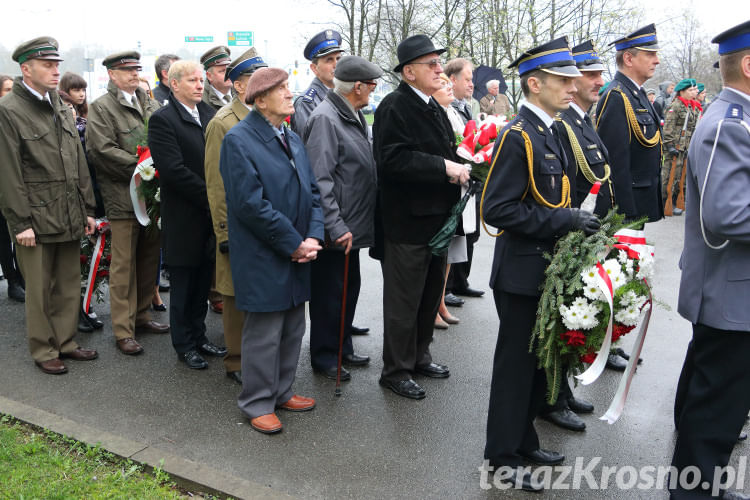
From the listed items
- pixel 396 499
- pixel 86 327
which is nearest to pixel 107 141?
pixel 86 327

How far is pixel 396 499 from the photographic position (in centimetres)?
353

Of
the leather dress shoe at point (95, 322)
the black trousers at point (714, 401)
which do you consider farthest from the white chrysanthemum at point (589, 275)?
the leather dress shoe at point (95, 322)

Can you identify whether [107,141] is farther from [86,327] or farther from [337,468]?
[337,468]

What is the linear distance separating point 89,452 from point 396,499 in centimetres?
174

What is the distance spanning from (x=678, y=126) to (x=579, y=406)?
998cm

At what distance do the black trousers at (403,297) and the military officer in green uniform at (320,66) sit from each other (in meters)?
1.65

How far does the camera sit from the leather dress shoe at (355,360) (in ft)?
17.8

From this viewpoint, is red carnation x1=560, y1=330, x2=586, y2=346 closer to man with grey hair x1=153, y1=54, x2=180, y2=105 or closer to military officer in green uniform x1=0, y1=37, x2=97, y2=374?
military officer in green uniform x1=0, y1=37, x2=97, y2=374

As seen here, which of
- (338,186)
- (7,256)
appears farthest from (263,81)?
(7,256)

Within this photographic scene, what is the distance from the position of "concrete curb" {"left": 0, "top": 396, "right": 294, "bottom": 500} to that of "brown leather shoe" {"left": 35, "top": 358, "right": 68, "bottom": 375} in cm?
58

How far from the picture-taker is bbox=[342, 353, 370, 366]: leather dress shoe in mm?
5434

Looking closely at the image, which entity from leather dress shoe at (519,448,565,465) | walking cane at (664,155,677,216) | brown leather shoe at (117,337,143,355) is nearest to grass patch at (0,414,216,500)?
brown leather shoe at (117,337,143,355)

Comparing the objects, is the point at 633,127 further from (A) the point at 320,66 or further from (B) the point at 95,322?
(B) the point at 95,322

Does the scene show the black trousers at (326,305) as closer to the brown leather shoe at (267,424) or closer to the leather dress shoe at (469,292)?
the brown leather shoe at (267,424)
